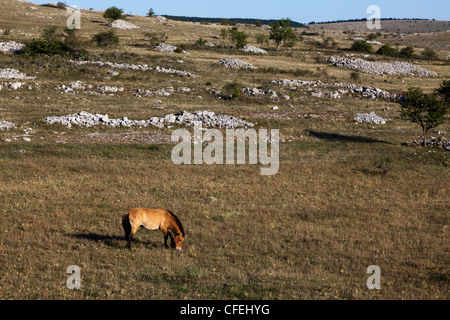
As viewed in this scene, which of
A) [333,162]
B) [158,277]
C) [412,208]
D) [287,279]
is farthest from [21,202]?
[333,162]

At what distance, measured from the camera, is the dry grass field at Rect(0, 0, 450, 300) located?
37.1 ft

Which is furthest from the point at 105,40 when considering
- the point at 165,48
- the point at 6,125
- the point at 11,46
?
the point at 6,125

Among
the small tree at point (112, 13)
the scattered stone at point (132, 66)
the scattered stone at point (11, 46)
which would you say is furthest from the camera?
the small tree at point (112, 13)

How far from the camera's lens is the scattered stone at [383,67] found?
69625mm

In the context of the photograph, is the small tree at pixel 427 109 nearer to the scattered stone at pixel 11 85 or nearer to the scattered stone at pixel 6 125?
the scattered stone at pixel 6 125

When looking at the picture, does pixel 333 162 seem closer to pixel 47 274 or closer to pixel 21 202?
pixel 21 202

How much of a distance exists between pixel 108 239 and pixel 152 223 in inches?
83.8

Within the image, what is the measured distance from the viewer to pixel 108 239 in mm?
14430

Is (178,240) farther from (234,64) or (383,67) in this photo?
(383,67)

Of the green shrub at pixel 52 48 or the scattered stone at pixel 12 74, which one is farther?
the green shrub at pixel 52 48

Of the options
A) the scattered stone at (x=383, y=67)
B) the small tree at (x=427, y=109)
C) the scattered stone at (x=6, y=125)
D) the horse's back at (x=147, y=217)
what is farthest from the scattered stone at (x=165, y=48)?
the horse's back at (x=147, y=217)

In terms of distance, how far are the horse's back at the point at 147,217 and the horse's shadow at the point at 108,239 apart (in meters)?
1.18

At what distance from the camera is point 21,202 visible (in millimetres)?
18250
